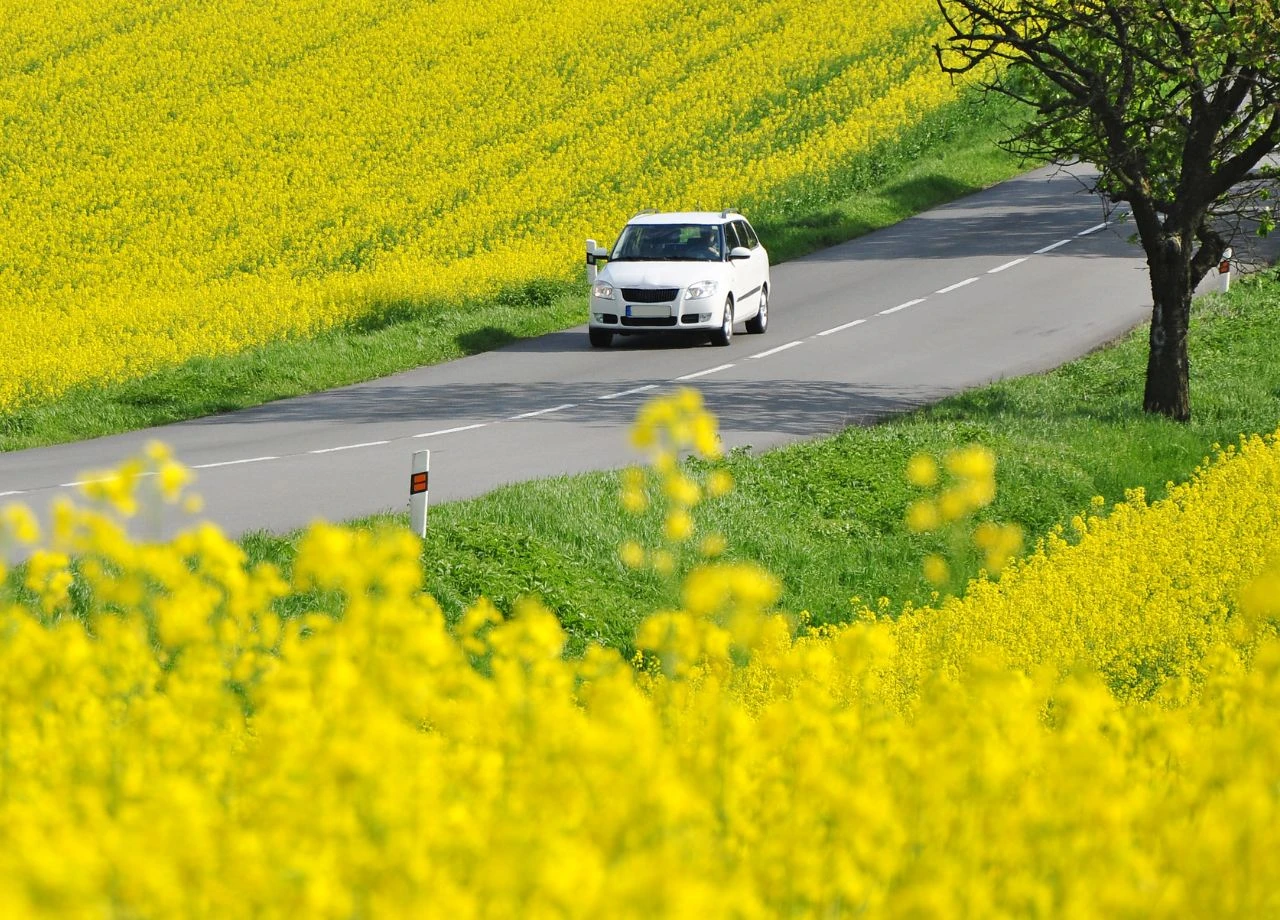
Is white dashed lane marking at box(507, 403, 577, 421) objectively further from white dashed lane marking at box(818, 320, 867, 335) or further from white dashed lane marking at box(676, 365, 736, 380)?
white dashed lane marking at box(818, 320, 867, 335)

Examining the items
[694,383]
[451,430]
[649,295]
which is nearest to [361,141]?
[649,295]

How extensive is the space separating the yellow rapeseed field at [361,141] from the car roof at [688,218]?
11.7 ft

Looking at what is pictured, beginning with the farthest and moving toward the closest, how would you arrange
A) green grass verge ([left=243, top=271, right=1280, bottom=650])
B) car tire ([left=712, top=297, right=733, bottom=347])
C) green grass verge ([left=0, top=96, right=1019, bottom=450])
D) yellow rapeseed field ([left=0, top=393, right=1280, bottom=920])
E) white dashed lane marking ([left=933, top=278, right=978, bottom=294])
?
white dashed lane marking ([left=933, top=278, right=978, bottom=294]) → car tire ([left=712, top=297, right=733, bottom=347]) → green grass verge ([left=0, top=96, right=1019, bottom=450]) → green grass verge ([left=243, top=271, right=1280, bottom=650]) → yellow rapeseed field ([left=0, top=393, right=1280, bottom=920])

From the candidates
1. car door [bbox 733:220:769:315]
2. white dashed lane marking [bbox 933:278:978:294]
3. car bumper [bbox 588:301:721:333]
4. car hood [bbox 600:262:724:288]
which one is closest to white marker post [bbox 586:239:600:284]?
car hood [bbox 600:262:724:288]

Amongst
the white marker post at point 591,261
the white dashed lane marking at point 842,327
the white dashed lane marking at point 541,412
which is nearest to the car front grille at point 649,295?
the white marker post at point 591,261

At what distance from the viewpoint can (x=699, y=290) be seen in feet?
77.2

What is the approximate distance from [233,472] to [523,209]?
2094 centimetres

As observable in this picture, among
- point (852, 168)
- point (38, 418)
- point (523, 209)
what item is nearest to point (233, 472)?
point (38, 418)

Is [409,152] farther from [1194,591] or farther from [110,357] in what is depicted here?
[1194,591]

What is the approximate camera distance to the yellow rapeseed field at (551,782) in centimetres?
290

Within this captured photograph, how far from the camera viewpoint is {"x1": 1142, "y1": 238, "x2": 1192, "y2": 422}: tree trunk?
1705 centimetres

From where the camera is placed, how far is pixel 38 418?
61.1 ft

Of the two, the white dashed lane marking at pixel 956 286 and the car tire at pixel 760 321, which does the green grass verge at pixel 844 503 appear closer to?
the car tire at pixel 760 321

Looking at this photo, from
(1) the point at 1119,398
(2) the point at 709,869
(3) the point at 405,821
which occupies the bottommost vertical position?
(1) the point at 1119,398
